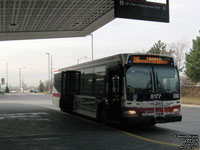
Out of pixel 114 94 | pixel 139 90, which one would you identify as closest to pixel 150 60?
pixel 139 90

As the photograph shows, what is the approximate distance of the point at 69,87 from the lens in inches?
726

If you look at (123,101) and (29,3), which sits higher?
(29,3)

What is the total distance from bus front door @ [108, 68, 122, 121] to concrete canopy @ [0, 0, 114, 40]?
867cm

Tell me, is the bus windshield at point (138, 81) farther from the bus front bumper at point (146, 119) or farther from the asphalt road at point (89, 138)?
the asphalt road at point (89, 138)

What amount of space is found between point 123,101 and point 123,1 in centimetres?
400

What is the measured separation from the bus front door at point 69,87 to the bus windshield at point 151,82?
235 inches

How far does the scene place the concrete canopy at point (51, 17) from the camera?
20.2 meters

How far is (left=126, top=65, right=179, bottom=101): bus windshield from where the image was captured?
1141 cm

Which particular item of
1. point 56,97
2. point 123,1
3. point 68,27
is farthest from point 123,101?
point 68,27

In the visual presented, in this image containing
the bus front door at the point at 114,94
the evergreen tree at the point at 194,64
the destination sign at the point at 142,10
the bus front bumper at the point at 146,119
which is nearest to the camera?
the bus front bumper at the point at 146,119

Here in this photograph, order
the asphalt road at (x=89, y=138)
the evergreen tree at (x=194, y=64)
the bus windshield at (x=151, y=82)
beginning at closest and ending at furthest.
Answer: the asphalt road at (x=89, y=138)
the bus windshield at (x=151, y=82)
the evergreen tree at (x=194, y=64)

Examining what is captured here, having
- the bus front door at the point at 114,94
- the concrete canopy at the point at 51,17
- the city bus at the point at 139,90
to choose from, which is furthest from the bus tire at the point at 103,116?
the concrete canopy at the point at 51,17

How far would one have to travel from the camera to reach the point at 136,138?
10.1 m

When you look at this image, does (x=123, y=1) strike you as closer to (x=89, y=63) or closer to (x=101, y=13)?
(x=89, y=63)
